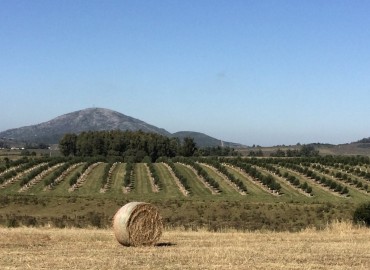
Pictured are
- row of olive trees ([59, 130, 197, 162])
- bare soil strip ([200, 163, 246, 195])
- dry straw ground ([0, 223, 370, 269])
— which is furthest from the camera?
row of olive trees ([59, 130, 197, 162])

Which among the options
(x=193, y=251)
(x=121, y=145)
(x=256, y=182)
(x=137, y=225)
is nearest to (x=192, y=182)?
(x=256, y=182)

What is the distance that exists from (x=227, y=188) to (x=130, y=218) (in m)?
58.1

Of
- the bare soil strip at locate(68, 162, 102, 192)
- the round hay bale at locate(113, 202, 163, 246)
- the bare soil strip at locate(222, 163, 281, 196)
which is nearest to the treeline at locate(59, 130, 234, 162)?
the bare soil strip at locate(68, 162, 102, 192)

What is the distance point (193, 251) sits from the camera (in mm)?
17047

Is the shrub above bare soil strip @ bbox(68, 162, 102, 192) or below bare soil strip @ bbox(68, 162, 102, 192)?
below

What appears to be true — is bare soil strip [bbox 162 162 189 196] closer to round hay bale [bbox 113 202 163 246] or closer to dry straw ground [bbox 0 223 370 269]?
dry straw ground [bbox 0 223 370 269]

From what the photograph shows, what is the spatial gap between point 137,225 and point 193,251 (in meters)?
3.14

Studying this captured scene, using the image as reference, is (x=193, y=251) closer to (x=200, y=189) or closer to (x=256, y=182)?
(x=200, y=189)

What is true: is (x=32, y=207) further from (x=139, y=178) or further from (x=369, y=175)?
(x=369, y=175)

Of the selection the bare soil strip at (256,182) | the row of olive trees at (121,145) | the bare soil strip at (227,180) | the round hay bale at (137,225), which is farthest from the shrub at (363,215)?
the row of olive trees at (121,145)

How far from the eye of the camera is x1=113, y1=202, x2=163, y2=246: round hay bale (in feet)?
63.0

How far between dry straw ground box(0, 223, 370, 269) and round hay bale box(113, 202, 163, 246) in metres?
0.44

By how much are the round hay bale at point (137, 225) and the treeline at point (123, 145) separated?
109 meters

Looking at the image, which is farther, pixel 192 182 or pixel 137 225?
pixel 192 182
